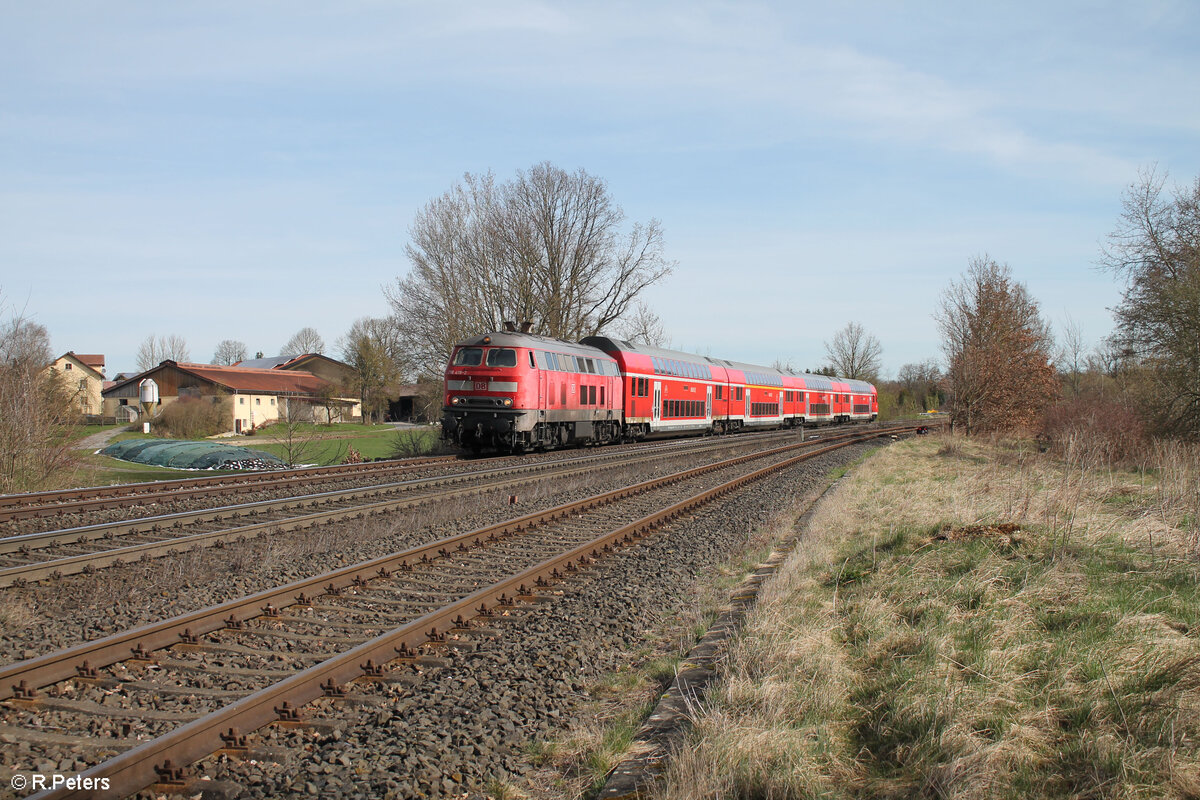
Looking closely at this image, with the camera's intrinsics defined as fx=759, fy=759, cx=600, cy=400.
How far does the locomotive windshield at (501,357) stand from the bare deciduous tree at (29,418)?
9427 millimetres

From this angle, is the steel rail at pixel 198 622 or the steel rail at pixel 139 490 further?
the steel rail at pixel 139 490

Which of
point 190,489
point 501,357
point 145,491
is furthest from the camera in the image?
point 501,357

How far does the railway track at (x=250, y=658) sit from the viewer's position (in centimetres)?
382

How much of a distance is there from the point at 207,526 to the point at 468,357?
11044 millimetres

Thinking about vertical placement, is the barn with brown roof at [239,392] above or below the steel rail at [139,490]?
above

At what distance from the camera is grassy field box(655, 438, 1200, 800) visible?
3336 mm

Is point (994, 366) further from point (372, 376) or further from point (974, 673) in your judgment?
point (372, 376)

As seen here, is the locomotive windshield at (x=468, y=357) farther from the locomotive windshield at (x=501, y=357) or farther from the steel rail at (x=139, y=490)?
the steel rail at (x=139, y=490)

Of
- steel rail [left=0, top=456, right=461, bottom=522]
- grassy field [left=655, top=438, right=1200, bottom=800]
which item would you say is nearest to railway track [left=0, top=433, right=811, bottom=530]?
steel rail [left=0, top=456, right=461, bottom=522]

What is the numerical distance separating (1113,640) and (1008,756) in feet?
6.07

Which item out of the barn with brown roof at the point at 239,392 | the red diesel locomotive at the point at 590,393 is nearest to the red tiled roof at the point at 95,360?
the barn with brown roof at the point at 239,392

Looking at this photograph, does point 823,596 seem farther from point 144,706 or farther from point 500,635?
point 144,706

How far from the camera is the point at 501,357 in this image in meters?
19.8

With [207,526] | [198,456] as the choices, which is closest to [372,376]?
[198,456]
